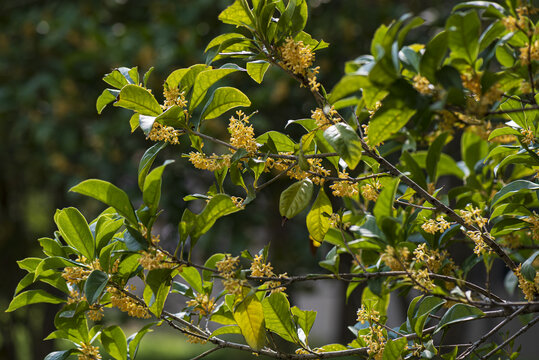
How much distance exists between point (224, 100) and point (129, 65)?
2777mm

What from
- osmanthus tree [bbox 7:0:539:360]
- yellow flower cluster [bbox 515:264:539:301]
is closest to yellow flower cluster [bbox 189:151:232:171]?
osmanthus tree [bbox 7:0:539:360]

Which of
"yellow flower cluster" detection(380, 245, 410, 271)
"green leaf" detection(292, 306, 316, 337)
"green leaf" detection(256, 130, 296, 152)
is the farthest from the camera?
"green leaf" detection(292, 306, 316, 337)

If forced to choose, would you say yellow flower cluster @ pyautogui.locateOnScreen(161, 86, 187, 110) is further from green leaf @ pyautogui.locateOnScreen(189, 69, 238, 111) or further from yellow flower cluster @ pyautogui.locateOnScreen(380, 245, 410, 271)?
yellow flower cluster @ pyautogui.locateOnScreen(380, 245, 410, 271)

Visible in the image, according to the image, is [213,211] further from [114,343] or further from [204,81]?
[114,343]

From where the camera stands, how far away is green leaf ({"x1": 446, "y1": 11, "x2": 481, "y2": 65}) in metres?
0.72

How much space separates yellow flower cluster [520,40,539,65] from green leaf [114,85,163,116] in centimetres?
54

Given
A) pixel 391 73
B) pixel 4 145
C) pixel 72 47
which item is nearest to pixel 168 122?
pixel 391 73

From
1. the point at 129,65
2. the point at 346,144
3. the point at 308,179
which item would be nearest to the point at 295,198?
the point at 308,179

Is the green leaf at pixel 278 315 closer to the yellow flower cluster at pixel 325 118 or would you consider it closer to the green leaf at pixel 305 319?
the green leaf at pixel 305 319

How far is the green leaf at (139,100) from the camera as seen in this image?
0.88m

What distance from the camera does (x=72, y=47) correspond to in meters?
3.92

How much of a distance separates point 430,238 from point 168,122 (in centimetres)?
55

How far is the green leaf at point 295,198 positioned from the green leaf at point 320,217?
13 cm

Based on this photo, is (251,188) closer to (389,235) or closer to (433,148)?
(389,235)
